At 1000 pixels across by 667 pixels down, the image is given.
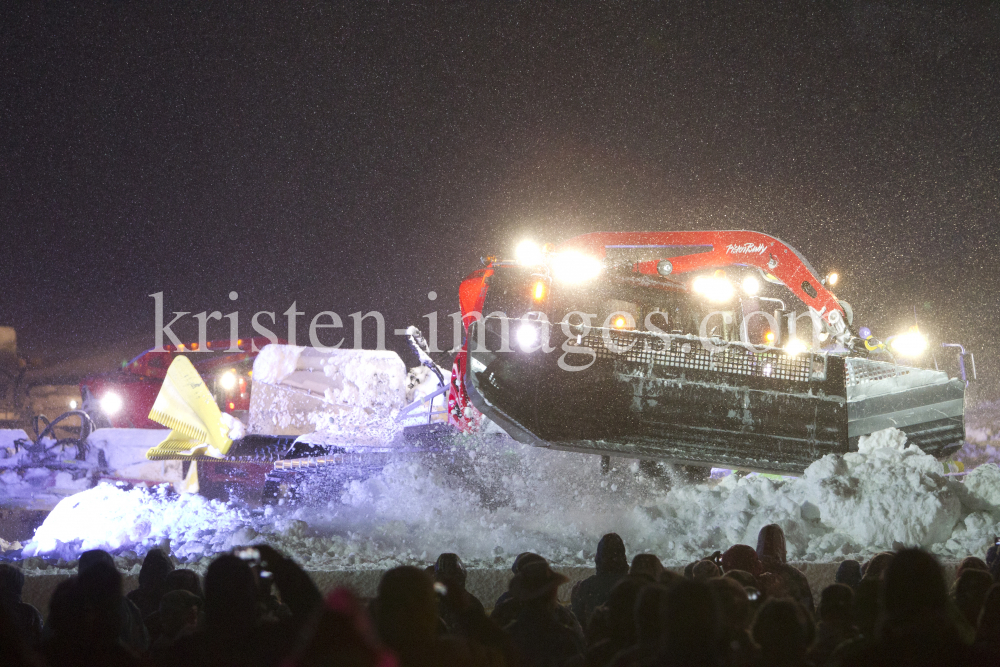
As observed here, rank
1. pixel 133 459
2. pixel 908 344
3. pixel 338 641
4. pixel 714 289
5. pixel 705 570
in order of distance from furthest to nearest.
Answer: pixel 133 459
pixel 908 344
pixel 714 289
pixel 705 570
pixel 338 641

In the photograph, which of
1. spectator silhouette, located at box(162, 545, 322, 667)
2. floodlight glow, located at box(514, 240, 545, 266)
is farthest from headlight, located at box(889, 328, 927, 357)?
spectator silhouette, located at box(162, 545, 322, 667)

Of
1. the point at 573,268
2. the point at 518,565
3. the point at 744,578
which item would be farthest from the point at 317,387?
the point at 744,578

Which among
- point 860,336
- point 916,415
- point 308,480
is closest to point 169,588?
point 308,480

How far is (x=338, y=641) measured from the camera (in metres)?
1.64

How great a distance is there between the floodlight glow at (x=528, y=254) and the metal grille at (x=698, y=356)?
3.69 feet

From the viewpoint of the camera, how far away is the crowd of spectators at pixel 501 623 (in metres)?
2.13

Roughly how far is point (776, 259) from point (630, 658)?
23.4 feet

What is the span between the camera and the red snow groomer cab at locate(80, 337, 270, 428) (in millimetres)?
16625

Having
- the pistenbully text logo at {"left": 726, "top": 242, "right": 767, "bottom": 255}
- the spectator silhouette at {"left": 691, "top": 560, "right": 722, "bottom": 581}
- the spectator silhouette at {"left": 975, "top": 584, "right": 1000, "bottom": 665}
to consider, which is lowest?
the spectator silhouette at {"left": 691, "top": 560, "right": 722, "bottom": 581}

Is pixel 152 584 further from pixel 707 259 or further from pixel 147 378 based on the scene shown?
pixel 147 378

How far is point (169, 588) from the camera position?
3.99m

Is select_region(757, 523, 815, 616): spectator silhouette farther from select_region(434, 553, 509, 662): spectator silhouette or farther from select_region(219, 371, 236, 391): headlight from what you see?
select_region(219, 371, 236, 391): headlight

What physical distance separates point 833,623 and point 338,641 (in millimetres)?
2269

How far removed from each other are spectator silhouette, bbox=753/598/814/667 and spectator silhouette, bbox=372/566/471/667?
1063 mm
